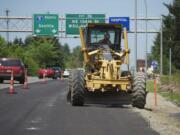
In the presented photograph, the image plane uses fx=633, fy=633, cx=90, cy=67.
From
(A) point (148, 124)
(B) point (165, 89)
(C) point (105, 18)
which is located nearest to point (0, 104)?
(A) point (148, 124)

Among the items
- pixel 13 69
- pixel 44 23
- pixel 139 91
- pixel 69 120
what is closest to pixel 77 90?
pixel 139 91

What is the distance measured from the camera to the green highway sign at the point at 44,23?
67938 mm

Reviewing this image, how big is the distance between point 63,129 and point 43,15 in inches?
2101

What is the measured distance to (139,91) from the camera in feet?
75.5

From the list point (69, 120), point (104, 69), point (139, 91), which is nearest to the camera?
point (69, 120)

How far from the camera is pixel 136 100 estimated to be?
2314 cm

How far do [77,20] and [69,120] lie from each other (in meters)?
50.5

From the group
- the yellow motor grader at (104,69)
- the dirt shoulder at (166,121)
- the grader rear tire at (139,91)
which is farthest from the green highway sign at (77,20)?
the grader rear tire at (139,91)

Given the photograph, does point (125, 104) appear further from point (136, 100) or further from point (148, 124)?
point (148, 124)

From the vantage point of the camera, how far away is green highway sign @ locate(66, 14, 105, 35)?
6700cm

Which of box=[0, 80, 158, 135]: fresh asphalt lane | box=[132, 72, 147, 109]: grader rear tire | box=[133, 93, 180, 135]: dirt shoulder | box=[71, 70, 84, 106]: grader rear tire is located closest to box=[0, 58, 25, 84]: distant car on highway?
box=[133, 93, 180, 135]: dirt shoulder

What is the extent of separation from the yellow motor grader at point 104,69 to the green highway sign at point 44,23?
4313 centimetres

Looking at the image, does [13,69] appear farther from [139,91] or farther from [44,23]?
[139,91]

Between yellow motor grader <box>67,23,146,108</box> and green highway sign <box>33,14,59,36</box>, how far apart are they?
43.1 meters
